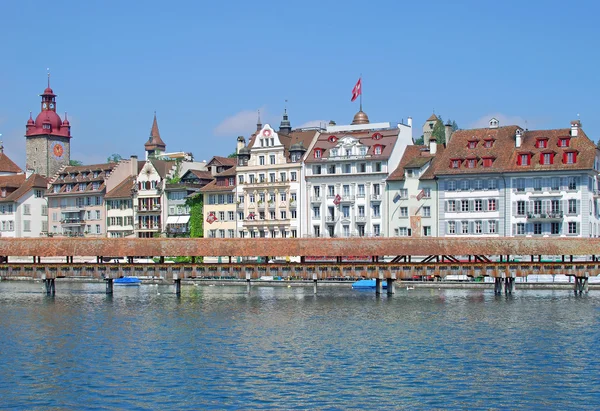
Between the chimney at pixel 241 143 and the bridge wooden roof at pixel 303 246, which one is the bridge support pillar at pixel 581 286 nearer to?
the bridge wooden roof at pixel 303 246

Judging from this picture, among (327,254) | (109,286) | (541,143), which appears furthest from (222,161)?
(541,143)

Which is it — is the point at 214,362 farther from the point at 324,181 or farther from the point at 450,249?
Result: the point at 324,181

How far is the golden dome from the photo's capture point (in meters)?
115

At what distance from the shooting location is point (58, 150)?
13675 centimetres

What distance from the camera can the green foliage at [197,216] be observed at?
108938 millimetres

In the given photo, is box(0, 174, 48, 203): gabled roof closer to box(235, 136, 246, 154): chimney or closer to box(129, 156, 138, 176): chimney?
box(129, 156, 138, 176): chimney

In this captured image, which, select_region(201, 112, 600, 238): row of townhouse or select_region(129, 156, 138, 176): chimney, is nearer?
select_region(201, 112, 600, 238): row of townhouse

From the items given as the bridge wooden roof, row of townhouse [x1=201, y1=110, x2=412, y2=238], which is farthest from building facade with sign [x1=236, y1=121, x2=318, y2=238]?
the bridge wooden roof

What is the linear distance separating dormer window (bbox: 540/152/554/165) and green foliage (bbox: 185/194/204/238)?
130 feet

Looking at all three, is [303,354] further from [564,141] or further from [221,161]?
[221,161]

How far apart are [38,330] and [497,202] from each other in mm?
51067

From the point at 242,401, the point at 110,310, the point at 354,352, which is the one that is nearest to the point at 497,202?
the point at 110,310

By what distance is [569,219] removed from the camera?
8681 centimetres

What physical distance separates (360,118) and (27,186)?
43920 millimetres
